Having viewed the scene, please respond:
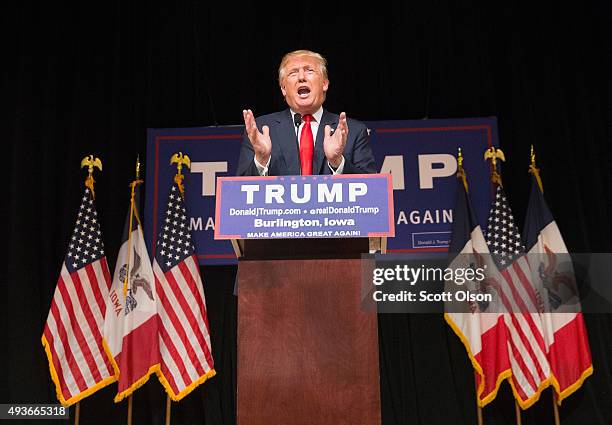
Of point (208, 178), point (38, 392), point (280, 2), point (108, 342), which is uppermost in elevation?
point (280, 2)

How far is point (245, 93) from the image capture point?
17.4 ft

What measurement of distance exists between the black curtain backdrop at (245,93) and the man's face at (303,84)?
7.41 ft

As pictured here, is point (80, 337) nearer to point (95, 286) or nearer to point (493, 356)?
point (95, 286)

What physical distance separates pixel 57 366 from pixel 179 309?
0.84 meters

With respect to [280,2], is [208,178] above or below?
below

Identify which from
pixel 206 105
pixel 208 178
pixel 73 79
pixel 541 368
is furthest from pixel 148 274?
pixel 541 368

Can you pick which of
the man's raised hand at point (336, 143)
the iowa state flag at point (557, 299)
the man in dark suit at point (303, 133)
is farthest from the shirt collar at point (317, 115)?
the iowa state flag at point (557, 299)

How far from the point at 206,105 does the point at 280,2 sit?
39.0 inches

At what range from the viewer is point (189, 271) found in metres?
4.75

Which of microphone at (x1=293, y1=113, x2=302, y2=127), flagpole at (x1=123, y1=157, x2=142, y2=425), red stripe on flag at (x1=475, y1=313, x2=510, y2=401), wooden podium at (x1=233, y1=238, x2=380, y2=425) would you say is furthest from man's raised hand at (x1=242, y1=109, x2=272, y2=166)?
red stripe on flag at (x1=475, y1=313, x2=510, y2=401)

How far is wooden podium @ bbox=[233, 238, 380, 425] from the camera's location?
A: 7.08 feet

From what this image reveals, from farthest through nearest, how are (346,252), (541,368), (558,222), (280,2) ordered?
(280,2)
(558,222)
(541,368)
(346,252)

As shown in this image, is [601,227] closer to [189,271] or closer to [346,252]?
[189,271]

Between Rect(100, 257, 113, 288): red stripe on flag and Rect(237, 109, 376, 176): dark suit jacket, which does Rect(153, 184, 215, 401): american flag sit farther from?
Rect(237, 109, 376, 176): dark suit jacket
